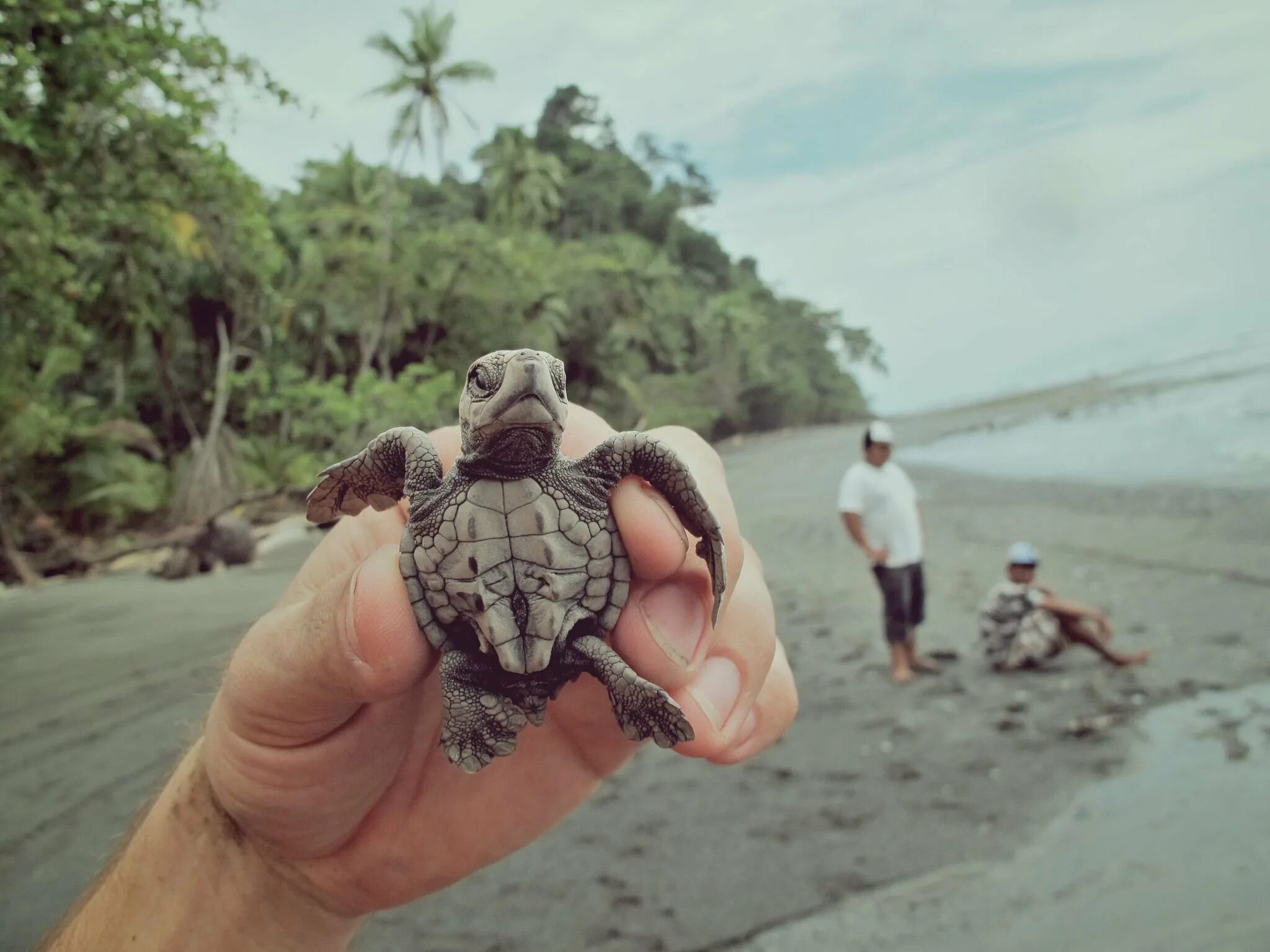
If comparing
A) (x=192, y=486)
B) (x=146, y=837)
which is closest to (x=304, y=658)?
(x=146, y=837)

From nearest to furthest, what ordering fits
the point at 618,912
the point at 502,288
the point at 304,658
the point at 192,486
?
the point at 304,658 < the point at 618,912 < the point at 192,486 < the point at 502,288

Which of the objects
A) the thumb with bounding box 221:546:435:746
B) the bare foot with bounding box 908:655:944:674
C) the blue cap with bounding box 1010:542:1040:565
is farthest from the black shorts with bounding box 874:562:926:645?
the thumb with bounding box 221:546:435:746

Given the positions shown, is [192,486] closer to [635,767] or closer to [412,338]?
[412,338]

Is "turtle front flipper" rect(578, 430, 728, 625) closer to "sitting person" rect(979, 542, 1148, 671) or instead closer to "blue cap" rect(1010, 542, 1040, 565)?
"sitting person" rect(979, 542, 1148, 671)

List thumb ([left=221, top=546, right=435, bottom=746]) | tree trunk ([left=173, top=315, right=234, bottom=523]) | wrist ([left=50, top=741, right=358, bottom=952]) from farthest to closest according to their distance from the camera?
tree trunk ([left=173, top=315, right=234, bottom=523]) → wrist ([left=50, top=741, right=358, bottom=952]) → thumb ([left=221, top=546, right=435, bottom=746])

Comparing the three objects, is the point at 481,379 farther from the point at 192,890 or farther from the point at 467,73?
the point at 467,73
